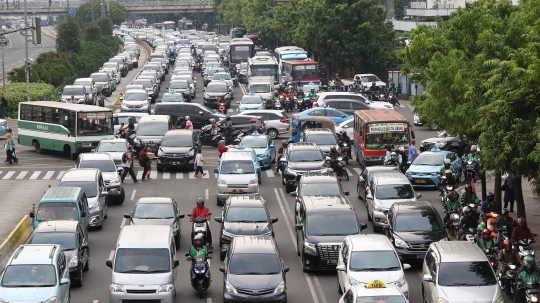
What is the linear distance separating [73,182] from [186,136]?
1099cm

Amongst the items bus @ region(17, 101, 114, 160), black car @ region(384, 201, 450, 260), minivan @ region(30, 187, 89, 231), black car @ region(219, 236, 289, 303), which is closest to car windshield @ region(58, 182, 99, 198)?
minivan @ region(30, 187, 89, 231)

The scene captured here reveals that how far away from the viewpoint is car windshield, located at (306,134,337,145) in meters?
42.1

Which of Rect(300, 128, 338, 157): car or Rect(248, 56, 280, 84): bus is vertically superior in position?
Rect(248, 56, 280, 84): bus

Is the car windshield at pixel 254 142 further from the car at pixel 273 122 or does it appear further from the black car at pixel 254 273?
the black car at pixel 254 273

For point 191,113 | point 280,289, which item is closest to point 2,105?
point 191,113

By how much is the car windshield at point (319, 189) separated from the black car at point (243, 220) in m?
3.01

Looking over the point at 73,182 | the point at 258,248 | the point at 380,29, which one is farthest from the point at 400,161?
the point at 380,29

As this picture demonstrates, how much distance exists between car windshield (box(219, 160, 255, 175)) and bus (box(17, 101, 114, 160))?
12.0m

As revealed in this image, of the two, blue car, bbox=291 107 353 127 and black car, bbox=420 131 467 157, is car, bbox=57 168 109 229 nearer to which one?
black car, bbox=420 131 467 157

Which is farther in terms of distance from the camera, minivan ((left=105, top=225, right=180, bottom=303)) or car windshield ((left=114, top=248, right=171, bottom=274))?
car windshield ((left=114, top=248, right=171, bottom=274))

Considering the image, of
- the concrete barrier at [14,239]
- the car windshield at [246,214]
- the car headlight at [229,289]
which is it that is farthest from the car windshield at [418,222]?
the concrete barrier at [14,239]

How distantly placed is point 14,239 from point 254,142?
15471 mm

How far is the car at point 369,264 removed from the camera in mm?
21953

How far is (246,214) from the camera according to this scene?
27.6 meters
